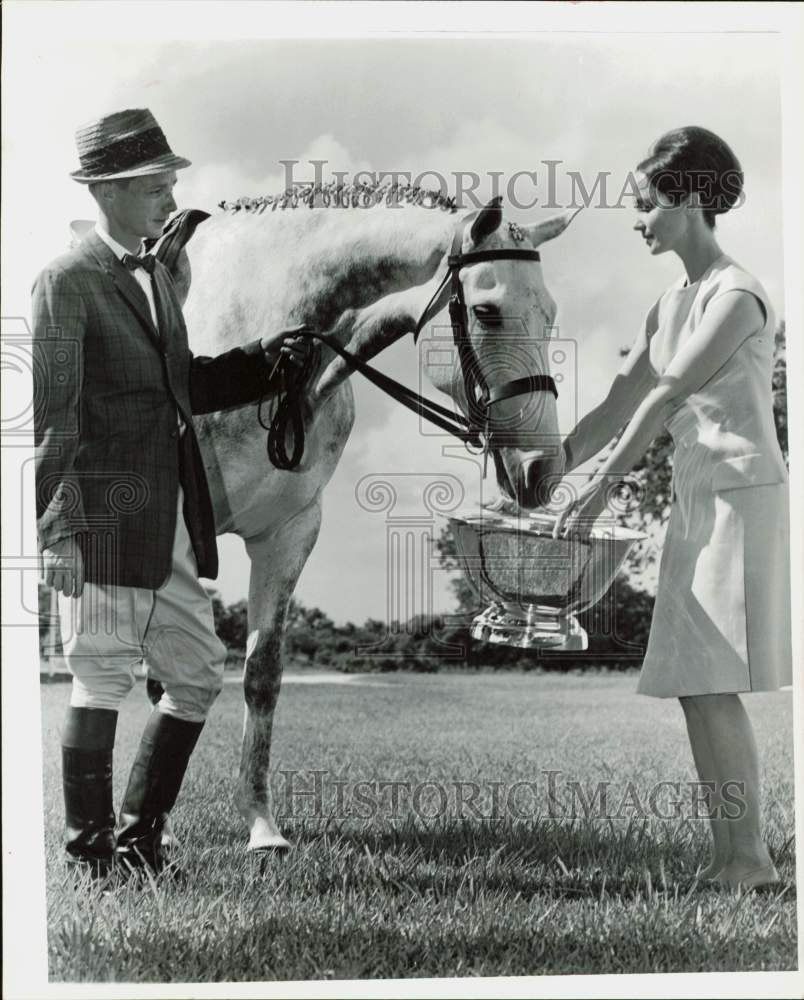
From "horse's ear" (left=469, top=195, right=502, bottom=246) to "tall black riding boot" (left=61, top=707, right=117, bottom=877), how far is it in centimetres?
201

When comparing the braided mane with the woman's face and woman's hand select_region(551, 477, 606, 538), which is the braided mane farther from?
woman's hand select_region(551, 477, 606, 538)

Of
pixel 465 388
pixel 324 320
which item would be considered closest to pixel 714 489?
pixel 465 388

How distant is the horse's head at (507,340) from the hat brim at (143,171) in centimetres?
100

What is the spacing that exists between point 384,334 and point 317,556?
2.68 ft

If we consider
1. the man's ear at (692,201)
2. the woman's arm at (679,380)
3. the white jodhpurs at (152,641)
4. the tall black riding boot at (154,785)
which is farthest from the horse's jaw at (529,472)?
the tall black riding boot at (154,785)

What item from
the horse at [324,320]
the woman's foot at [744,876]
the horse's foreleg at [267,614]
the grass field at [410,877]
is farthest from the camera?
the horse's foreleg at [267,614]

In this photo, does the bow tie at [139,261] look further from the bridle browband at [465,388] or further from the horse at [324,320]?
the bridle browband at [465,388]

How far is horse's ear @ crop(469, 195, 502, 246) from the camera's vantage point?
4059 mm

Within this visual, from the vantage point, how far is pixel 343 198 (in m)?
4.20

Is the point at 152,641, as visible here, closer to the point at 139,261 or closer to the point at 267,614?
the point at 267,614

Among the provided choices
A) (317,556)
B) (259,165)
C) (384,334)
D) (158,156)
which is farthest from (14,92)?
(317,556)

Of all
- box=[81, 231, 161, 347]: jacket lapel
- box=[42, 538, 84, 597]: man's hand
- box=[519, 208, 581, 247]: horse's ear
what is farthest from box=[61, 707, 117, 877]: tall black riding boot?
box=[519, 208, 581, 247]: horse's ear

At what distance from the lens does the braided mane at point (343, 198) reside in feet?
13.6

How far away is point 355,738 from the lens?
465 cm
